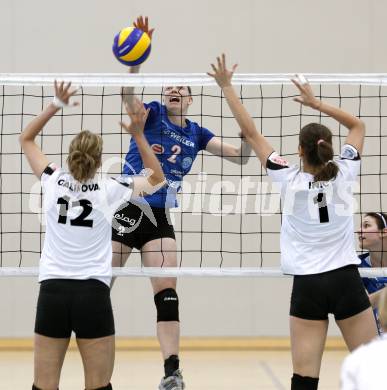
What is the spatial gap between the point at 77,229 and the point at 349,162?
1.56m

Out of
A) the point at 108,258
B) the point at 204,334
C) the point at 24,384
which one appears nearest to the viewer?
the point at 108,258

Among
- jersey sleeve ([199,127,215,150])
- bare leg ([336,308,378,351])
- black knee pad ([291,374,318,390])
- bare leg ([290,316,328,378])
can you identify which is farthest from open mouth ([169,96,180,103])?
black knee pad ([291,374,318,390])

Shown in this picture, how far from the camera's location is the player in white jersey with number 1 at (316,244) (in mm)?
4812

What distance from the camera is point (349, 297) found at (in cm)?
482

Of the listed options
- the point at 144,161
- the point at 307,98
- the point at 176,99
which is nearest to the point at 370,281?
the point at 307,98

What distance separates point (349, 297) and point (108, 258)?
51.8 inches

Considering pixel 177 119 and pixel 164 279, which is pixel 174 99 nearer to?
pixel 177 119

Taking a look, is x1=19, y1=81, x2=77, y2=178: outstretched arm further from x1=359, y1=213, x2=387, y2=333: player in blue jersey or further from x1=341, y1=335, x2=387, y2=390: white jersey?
x1=341, y1=335, x2=387, y2=390: white jersey

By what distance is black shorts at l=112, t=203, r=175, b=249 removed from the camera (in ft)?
19.5

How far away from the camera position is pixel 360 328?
4.82 m
